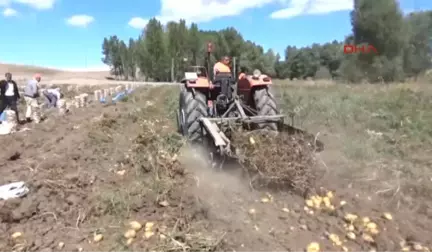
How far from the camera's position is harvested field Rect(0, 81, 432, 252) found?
4.56 m

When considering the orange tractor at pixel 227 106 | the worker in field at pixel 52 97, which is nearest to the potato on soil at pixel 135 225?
the orange tractor at pixel 227 106

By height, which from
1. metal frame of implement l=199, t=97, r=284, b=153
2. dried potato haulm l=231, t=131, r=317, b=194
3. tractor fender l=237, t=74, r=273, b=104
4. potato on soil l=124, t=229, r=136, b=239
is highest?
tractor fender l=237, t=74, r=273, b=104

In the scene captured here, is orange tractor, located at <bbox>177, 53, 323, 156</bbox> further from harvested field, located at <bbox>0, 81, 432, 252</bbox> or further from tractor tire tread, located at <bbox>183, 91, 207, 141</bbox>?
harvested field, located at <bbox>0, 81, 432, 252</bbox>

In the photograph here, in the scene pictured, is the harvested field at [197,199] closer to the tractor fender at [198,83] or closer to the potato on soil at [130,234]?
the potato on soil at [130,234]

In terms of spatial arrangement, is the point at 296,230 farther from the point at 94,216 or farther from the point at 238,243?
the point at 94,216

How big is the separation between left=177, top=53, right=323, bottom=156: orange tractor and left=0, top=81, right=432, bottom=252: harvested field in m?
0.43

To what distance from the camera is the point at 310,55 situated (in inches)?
3711

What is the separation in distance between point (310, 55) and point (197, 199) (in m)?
92.3

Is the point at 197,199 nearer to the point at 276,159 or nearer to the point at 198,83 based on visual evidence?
the point at 276,159

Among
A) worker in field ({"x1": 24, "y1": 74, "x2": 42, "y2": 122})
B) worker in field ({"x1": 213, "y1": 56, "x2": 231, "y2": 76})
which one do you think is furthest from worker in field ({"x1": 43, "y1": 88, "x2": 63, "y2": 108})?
worker in field ({"x1": 213, "y1": 56, "x2": 231, "y2": 76})

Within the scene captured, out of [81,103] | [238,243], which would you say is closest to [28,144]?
[238,243]

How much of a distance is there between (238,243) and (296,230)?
745mm

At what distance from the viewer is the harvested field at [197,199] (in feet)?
15.0

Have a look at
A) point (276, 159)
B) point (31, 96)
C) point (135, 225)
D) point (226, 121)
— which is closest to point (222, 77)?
point (226, 121)
